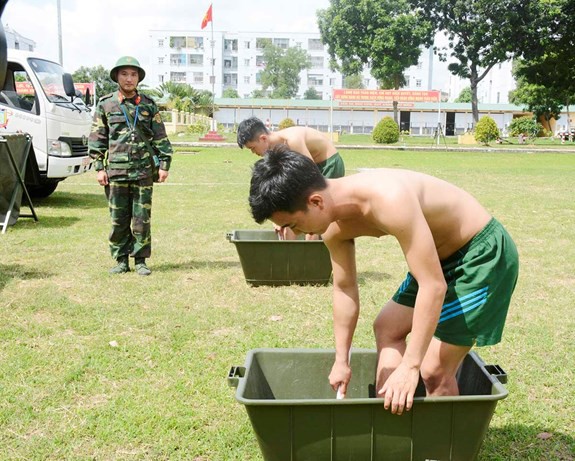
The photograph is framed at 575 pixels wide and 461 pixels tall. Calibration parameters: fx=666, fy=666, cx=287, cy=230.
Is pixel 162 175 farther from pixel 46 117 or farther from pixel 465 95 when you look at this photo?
pixel 465 95

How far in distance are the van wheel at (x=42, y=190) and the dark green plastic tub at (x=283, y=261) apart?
6.64 m

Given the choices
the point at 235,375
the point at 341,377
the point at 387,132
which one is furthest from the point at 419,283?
the point at 387,132

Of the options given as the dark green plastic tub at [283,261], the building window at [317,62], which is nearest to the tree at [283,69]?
the building window at [317,62]

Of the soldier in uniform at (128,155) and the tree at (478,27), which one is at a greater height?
the tree at (478,27)

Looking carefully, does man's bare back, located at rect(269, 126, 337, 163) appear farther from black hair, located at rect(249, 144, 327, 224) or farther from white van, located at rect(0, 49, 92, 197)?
white van, located at rect(0, 49, 92, 197)

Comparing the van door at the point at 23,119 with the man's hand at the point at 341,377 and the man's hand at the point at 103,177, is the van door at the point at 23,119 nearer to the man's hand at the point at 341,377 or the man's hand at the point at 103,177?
the man's hand at the point at 103,177

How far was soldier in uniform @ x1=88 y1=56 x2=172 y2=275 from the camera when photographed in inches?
225

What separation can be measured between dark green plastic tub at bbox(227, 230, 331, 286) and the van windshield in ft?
19.9

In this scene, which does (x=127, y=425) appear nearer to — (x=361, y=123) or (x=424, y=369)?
(x=424, y=369)

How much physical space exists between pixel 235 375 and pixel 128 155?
360cm

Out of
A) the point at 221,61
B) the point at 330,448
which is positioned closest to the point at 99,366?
the point at 330,448

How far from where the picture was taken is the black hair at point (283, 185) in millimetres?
2258

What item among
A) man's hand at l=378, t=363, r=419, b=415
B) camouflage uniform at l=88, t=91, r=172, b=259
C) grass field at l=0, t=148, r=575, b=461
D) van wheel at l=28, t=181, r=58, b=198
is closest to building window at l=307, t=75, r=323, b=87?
van wheel at l=28, t=181, r=58, b=198

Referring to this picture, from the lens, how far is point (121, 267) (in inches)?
235
